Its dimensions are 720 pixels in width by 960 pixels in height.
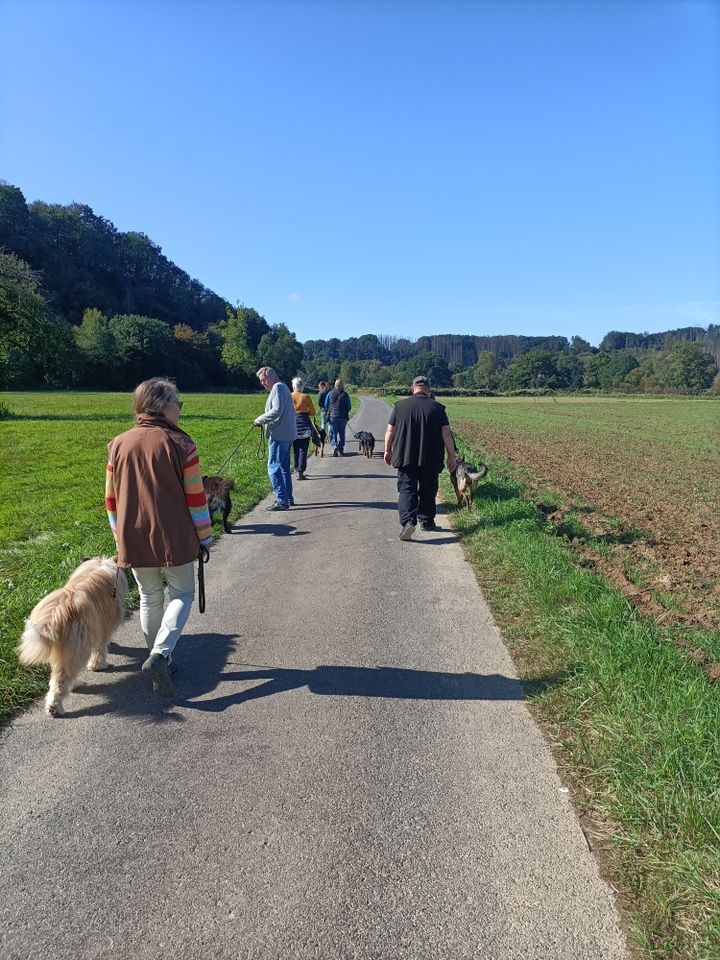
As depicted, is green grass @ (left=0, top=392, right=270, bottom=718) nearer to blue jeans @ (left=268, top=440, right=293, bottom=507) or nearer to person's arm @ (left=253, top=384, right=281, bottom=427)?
blue jeans @ (left=268, top=440, right=293, bottom=507)

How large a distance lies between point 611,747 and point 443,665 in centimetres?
135

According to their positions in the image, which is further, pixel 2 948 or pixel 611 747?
pixel 611 747

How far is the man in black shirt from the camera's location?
24.6 ft

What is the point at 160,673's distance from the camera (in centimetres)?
369

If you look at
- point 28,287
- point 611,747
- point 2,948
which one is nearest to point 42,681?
point 2,948

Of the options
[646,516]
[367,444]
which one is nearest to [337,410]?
[367,444]

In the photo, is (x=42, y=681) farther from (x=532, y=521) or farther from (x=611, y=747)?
(x=532, y=521)

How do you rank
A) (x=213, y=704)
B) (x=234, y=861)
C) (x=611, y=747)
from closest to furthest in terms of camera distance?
(x=234, y=861) < (x=611, y=747) < (x=213, y=704)

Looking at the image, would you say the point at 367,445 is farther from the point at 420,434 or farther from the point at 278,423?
the point at 420,434

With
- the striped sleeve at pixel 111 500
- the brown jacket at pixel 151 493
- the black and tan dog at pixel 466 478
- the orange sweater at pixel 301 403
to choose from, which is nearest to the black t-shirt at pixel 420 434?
the black and tan dog at pixel 466 478

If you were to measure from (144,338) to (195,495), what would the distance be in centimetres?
7825

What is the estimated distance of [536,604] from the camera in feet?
16.9

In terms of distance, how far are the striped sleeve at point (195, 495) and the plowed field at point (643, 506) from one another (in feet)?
14.1

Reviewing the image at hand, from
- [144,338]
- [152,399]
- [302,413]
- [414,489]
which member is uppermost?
[144,338]
